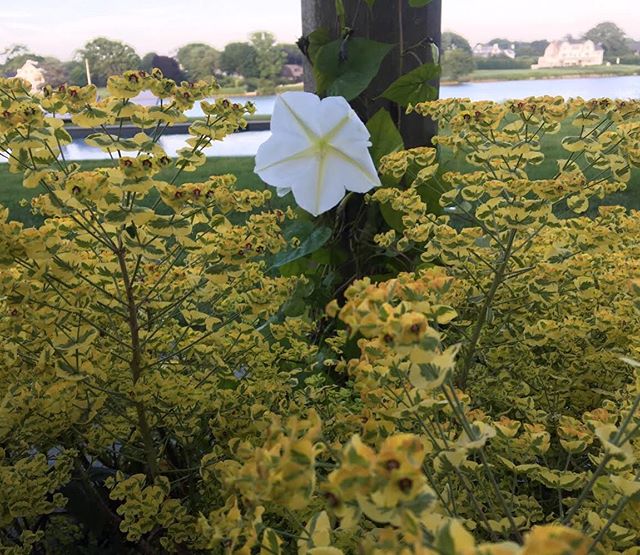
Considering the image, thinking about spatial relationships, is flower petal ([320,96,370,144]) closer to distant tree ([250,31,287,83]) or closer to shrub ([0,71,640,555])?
shrub ([0,71,640,555])

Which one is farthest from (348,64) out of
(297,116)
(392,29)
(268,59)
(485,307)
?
(268,59)

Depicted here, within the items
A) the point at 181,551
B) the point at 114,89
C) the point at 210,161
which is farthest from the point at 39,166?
the point at 210,161

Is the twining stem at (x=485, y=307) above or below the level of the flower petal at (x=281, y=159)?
below

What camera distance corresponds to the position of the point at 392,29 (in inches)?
66.0

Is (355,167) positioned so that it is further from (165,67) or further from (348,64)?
(165,67)

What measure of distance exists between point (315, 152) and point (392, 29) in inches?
38.9

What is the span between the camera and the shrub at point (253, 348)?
31.8 inches

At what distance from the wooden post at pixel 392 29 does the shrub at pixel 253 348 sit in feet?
1.22

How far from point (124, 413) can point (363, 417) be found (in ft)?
1.43

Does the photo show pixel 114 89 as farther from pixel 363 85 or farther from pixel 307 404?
pixel 363 85

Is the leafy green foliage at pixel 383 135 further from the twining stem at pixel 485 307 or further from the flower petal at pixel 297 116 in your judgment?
the flower petal at pixel 297 116

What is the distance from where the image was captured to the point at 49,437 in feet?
3.87

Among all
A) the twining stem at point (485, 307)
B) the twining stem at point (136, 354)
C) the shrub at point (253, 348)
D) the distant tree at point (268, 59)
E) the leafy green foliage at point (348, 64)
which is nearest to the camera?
the shrub at point (253, 348)

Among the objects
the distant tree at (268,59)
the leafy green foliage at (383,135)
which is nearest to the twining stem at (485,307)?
the leafy green foliage at (383,135)
